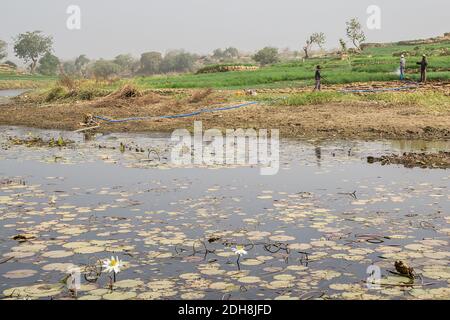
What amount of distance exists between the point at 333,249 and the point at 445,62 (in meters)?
34.8

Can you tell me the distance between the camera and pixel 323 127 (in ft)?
56.7

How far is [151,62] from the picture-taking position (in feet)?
Answer: 458

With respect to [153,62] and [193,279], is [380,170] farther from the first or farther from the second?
[153,62]

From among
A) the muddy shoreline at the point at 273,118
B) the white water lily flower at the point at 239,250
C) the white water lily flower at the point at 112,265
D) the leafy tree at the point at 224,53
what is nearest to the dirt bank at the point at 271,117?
the muddy shoreline at the point at 273,118

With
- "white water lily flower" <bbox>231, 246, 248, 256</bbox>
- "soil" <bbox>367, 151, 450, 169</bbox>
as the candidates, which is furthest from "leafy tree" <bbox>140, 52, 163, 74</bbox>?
"white water lily flower" <bbox>231, 246, 248, 256</bbox>

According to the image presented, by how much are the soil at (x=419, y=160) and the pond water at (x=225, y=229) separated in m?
0.44

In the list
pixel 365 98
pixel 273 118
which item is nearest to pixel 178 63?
pixel 365 98

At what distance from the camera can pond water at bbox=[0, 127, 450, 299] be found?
4867mm

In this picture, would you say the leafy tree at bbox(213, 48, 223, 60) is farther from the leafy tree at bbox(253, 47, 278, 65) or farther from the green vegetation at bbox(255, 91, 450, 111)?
the green vegetation at bbox(255, 91, 450, 111)

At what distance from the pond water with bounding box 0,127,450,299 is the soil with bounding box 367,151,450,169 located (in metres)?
0.44

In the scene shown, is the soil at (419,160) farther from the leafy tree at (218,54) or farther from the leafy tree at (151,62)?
the leafy tree at (218,54)

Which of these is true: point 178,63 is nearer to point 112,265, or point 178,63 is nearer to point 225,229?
point 225,229

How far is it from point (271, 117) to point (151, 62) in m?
124

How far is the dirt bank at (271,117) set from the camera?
16359mm
